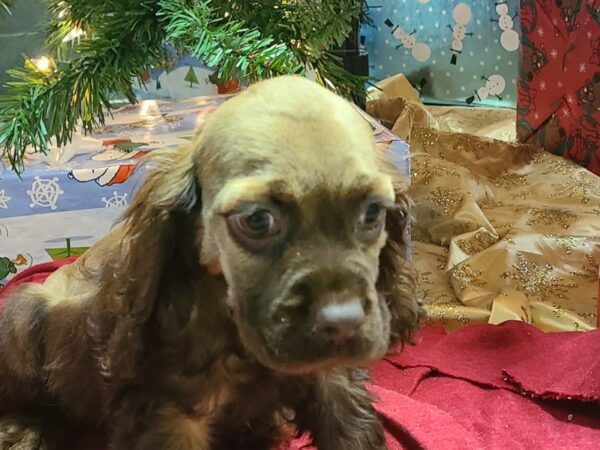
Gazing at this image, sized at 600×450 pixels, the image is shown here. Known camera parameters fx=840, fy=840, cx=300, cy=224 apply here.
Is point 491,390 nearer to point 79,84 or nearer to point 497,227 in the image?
point 497,227

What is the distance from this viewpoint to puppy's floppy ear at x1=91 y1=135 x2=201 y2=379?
1.11 meters

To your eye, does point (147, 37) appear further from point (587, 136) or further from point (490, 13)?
point (490, 13)

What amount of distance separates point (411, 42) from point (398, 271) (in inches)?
90.0

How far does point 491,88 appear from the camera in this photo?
10.8 ft

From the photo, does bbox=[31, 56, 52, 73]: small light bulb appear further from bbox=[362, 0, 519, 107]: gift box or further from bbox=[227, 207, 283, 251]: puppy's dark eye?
bbox=[362, 0, 519, 107]: gift box

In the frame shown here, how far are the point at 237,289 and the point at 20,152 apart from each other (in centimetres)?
54

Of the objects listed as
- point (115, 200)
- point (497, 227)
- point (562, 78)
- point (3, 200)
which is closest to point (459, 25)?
point (562, 78)

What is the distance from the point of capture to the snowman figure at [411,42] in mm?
3357

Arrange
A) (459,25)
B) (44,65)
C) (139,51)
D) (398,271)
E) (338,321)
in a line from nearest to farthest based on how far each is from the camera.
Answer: (338,321)
(398,271)
(139,51)
(44,65)
(459,25)

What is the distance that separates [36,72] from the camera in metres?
1.38

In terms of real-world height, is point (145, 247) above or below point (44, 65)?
below

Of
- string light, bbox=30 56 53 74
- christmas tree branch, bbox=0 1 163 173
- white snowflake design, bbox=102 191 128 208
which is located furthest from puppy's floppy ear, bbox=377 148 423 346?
white snowflake design, bbox=102 191 128 208

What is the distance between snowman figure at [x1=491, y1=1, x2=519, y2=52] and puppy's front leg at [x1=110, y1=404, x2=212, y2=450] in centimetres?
233

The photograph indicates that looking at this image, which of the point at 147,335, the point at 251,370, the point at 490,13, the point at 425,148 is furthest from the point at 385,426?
the point at 490,13
